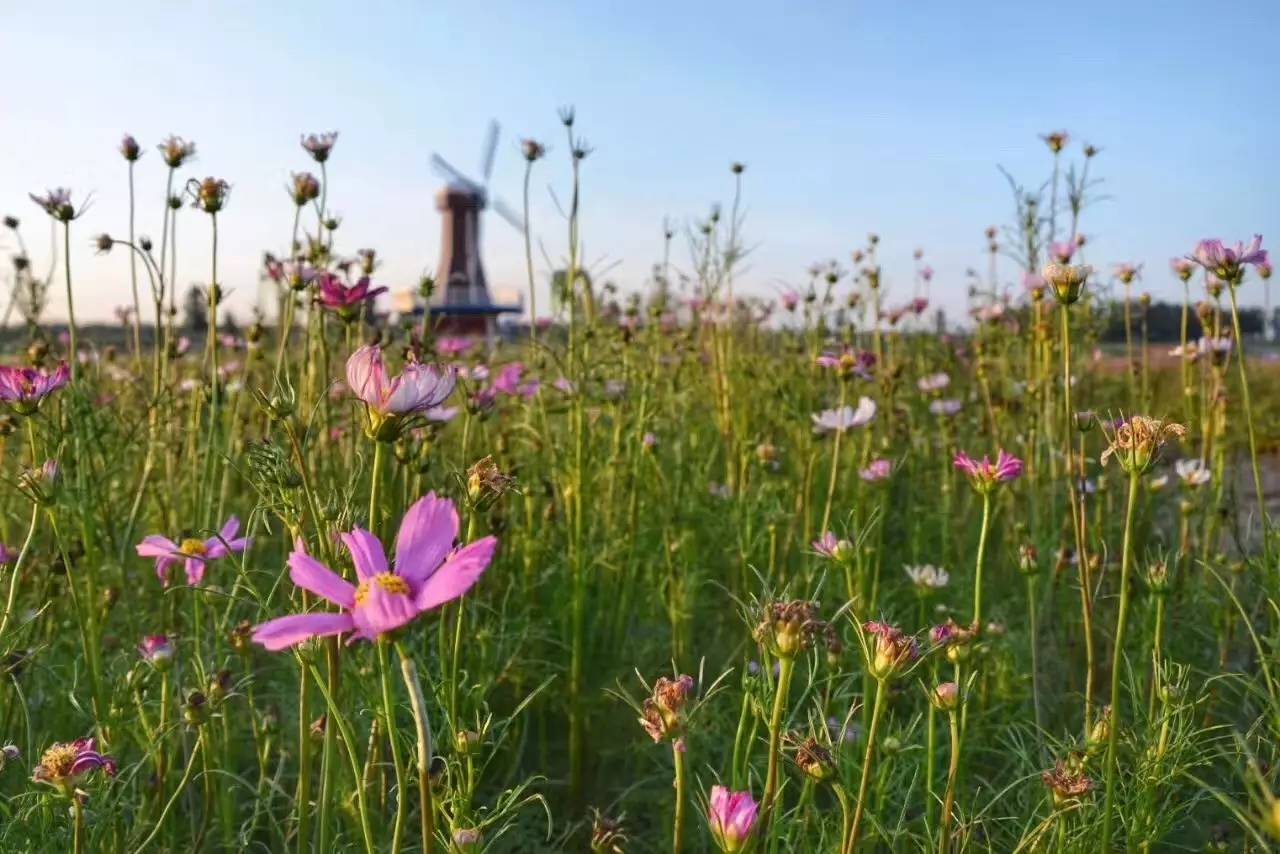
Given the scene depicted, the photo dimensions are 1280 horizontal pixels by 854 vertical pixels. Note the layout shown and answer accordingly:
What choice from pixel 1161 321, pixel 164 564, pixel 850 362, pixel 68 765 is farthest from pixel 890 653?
pixel 1161 321

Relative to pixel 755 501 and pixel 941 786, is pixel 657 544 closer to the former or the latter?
Answer: pixel 755 501

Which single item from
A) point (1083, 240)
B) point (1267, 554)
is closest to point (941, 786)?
point (1267, 554)

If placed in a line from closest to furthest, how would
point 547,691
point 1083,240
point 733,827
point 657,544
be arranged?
point 733,827, point 547,691, point 657,544, point 1083,240

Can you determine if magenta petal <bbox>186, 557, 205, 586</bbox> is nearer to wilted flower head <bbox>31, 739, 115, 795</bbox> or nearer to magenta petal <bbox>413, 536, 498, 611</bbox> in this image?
wilted flower head <bbox>31, 739, 115, 795</bbox>

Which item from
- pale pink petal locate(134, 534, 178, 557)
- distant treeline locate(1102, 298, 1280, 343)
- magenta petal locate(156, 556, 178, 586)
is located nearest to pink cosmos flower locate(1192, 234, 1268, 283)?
distant treeline locate(1102, 298, 1280, 343)

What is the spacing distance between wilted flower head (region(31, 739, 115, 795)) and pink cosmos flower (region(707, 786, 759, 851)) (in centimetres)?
50

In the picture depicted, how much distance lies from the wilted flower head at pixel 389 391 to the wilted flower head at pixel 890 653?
0.35 metres

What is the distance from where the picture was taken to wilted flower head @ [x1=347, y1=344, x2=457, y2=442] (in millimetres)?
661

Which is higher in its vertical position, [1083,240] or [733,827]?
[1083,240]

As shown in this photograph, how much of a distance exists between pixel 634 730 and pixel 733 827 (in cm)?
104

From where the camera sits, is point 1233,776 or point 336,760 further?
point 1233,776

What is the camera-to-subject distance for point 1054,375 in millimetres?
2348

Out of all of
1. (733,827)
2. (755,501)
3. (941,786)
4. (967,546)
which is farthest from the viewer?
(967,546)

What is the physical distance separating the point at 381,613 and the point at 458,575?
4 cm
